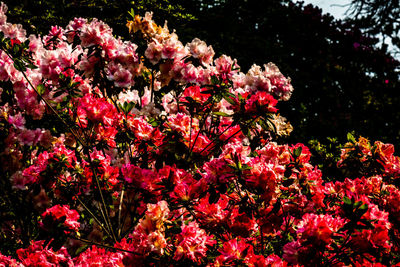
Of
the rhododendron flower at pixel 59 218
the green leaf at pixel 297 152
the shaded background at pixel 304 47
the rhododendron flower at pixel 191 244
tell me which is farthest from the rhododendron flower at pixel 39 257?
the shaded background at pixel 304 47

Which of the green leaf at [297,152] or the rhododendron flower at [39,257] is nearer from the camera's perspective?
the rhododendron flower at [39,257]

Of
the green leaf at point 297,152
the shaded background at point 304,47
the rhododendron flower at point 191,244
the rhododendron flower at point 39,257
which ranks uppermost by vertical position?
the shaded background at point 304,47

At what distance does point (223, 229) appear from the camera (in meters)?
1.68

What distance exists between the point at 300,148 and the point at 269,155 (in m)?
0.18

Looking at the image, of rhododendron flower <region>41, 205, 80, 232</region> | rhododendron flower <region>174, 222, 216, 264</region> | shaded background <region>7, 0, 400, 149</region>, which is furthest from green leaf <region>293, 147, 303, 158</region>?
shaded background <region>7, 0, 400, 149</region>

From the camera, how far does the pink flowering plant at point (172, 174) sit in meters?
1.48

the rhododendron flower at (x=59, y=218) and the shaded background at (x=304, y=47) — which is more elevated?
the shaded background at (x=304, y=47)

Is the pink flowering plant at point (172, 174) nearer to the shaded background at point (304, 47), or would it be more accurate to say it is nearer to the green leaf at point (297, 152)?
the green leaf at point (297, 152)

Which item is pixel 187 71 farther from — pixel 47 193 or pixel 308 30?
pixel 308 30

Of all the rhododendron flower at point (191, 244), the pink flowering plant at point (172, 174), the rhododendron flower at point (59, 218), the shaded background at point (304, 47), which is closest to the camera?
the rhododendron flower at point (191, 244)


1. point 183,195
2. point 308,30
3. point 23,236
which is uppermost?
point 308,30

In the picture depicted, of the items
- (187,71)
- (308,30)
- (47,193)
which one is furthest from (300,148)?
(308,30)

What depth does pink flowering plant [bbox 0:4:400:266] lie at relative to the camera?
4.84 ft

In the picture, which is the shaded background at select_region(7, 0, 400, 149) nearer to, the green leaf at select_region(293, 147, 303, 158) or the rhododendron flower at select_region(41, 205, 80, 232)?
the green leaf at select_region(293, 147, 303, 158)
